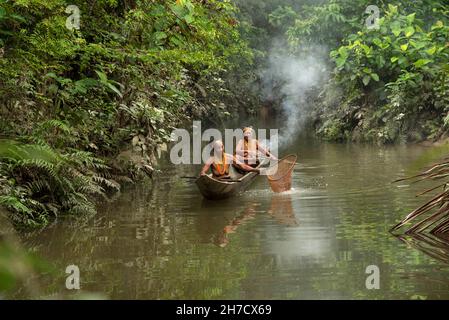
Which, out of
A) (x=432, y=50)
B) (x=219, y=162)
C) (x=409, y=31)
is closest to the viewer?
(x=219, y=162)

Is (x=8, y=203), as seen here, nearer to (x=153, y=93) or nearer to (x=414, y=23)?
(x=153, y=93)

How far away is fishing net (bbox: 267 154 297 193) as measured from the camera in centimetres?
1241

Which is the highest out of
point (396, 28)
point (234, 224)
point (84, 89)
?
point (396, 28)

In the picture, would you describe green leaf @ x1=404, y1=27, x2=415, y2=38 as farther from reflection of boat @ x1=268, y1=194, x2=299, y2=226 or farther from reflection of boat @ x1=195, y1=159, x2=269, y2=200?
reflection of boat @ x1=268, y1=194, x2=299, y2=226

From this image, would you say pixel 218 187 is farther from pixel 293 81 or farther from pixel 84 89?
pixel 293 81

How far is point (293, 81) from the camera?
34.4 metres

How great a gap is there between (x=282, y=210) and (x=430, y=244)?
3.28 metres

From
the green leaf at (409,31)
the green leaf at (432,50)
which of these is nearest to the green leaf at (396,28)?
the green leaf at (409,31)

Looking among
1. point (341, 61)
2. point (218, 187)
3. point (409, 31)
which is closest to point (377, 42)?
point (409, 31)

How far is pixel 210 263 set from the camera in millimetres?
6684
